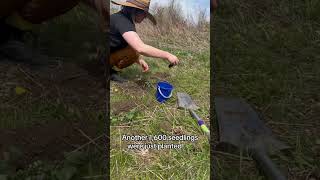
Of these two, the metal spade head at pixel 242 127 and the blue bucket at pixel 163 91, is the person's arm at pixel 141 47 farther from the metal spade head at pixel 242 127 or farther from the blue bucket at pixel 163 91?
the metal spade head at pixel 242 127

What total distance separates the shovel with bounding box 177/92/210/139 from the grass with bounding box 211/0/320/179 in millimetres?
214

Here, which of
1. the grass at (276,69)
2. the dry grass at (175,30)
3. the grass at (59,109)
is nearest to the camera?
the dry grass at (175,30)

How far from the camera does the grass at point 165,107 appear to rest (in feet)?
8.75

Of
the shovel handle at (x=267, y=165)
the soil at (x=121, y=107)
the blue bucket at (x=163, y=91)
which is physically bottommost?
the shovel handle at (x=267, y=165)

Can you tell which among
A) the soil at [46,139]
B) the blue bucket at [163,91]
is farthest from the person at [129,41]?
the soil at [46,139]

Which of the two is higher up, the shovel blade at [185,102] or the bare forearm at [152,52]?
the bare forearm at [152,52]

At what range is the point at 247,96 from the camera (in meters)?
3.30

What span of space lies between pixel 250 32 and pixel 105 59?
4.57 feet

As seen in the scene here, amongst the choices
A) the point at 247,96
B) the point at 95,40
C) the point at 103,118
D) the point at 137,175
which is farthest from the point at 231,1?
the point at 137,175

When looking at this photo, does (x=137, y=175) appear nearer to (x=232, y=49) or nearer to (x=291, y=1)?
(x=232, y=49)

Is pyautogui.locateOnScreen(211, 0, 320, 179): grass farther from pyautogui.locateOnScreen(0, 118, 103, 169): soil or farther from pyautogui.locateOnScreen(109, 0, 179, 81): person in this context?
pyautogui.locateOnScreen(0, 118, 103, 169): soil

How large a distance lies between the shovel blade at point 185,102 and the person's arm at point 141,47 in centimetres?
20

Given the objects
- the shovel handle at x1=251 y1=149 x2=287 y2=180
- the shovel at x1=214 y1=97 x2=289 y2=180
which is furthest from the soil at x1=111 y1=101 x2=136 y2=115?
the shovel handle at x1=251 y1=149 x2=287 y2=180

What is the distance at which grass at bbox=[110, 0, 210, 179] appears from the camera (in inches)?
105
